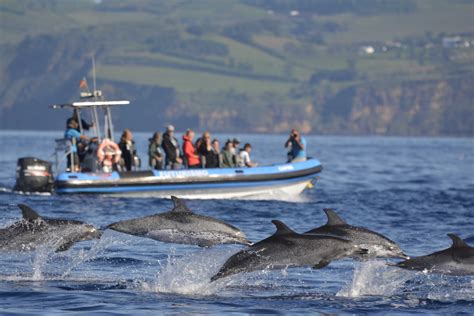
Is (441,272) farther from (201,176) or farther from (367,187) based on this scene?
(367,187)

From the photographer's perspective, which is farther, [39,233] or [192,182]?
[192,182]

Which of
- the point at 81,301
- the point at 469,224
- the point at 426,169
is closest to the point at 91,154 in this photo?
the point at 469,224

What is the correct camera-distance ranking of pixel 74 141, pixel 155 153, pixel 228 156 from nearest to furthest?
pixel 74 141, pixel 155 153, pixel 228 156

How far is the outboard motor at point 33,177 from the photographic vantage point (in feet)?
117

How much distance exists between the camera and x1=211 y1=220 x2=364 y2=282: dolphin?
17.3 meters

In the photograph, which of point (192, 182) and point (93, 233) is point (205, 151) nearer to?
point (192, 182)

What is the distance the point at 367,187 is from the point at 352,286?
97.4ft

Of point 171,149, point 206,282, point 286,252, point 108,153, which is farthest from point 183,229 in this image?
point 171,149

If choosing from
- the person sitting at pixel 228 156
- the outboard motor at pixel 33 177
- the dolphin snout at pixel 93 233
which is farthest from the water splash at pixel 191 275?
the person sitting at pixel 228 156

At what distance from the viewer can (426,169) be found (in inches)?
2758

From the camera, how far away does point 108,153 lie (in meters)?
35.0

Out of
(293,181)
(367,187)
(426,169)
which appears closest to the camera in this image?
(293,181)

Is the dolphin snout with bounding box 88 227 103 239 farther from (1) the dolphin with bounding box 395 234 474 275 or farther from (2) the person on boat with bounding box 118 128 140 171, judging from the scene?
(2) the person on boat with bounding box 118 128 140 171

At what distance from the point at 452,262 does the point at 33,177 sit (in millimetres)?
20319
